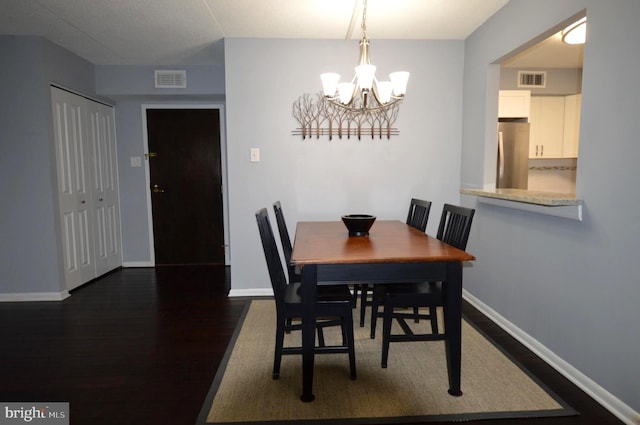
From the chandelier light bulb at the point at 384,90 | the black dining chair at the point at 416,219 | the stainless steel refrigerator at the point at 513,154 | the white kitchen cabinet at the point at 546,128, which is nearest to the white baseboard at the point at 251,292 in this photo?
the black dining chair at the point at 416,219

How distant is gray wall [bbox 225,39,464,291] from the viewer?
10.9ft

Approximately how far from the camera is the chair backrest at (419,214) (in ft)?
8.58

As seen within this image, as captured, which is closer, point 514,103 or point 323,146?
point 323,146

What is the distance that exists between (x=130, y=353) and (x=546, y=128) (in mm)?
4754

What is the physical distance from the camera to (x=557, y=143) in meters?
4.38

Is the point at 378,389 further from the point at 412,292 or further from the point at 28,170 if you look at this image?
the point at 28,170

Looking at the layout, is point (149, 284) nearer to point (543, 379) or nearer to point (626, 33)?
point (543, 379)

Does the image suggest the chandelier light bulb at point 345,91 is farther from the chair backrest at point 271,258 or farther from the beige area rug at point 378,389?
the beige area rug at point 378,389

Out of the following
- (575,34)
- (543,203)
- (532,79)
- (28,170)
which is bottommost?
(543,203)

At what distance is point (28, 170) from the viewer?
326 cm

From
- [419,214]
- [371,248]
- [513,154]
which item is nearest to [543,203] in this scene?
[419,214]

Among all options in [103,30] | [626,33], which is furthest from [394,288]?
[103,30]

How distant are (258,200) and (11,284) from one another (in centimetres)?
234

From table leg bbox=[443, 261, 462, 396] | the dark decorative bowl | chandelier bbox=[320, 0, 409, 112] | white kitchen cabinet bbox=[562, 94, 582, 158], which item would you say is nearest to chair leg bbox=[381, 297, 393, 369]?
table leg bbox=[443, 261, 462, 396]
